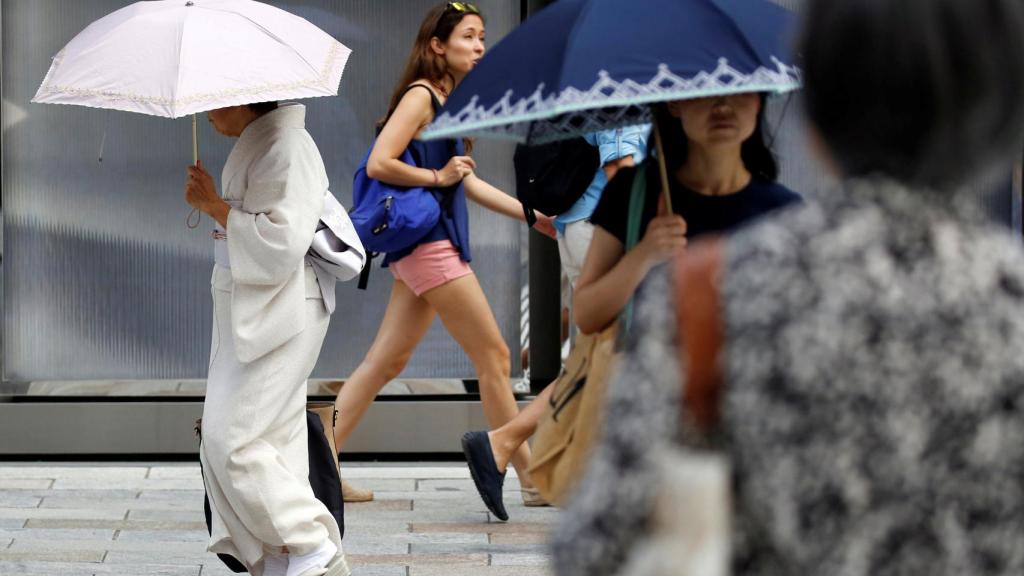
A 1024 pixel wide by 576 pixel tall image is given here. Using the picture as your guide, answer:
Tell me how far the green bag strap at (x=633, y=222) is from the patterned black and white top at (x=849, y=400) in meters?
1.52

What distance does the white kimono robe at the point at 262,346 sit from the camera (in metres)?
5.12

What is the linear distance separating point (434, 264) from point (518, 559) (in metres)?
1.25

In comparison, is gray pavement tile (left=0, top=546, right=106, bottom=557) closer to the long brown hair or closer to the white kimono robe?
the white kimono robe

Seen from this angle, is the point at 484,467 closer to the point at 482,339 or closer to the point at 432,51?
the point at 482,339

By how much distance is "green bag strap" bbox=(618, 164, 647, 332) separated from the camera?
3.42m

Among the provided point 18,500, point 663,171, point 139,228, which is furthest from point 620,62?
point 139,228

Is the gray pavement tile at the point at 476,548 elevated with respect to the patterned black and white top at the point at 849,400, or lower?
lower

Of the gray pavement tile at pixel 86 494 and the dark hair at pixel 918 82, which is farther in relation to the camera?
the gray pavement tile at pixel 86 494

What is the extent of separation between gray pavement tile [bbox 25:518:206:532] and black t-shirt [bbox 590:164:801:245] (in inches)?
137

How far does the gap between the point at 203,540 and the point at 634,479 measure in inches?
186

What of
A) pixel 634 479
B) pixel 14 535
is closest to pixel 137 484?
pixel 14 535

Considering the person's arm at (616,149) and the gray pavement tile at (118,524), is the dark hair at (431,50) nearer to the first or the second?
the person's arm at (616,149)

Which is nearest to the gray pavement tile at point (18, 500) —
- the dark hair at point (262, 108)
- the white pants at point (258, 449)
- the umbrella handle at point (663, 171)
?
the white pants at point (258, 449)

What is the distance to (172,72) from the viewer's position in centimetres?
493
